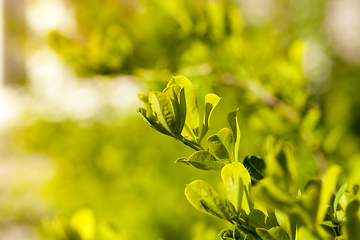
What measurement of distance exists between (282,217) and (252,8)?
A: 1.12 m

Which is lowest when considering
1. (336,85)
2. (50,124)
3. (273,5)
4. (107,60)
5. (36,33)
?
(107,60)

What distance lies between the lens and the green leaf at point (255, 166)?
0.39 ft

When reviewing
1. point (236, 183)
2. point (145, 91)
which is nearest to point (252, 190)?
point (236, 183)

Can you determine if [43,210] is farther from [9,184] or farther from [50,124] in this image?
[50,124]

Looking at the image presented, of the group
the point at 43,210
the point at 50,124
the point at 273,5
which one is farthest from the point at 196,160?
the point at 43,210

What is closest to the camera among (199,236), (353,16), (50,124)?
(199,236)

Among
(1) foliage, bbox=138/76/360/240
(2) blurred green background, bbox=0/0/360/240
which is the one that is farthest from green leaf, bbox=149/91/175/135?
(2) blurred green background, bbox=0/0/360/240

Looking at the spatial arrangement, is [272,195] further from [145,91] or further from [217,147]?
[145,91]

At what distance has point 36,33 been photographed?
4.67 ft

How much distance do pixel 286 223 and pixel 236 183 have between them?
0.9 inches

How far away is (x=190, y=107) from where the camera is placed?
0.12 meters

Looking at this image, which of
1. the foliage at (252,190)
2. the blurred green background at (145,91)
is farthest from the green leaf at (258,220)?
the blurred green background at (145,91)

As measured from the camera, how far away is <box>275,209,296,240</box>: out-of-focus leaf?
10cm

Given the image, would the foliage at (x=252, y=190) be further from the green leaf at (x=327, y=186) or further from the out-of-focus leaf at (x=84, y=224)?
the out-of-focus leaf at (x=84, y=224)
